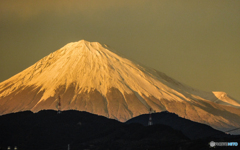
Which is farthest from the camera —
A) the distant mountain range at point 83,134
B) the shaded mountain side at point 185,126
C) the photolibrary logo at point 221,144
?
the shaded mountain side at point 185,126

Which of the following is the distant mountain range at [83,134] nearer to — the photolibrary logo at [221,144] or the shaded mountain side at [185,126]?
the photolibrary logo at [221,144]

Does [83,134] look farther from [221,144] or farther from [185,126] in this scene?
[185,126]

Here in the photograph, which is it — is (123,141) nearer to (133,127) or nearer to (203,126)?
(133,127)

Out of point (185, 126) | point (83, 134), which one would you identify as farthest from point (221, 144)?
point (185, 126)

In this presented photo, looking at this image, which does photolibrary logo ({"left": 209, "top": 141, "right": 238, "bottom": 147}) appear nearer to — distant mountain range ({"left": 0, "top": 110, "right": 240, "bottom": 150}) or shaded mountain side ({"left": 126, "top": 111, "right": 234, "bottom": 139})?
distant mountain range ({"left": 0, "top": 110, "right": 240, "bottom": 150})

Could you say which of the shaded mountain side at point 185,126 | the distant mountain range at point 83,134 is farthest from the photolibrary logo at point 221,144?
the shaded mountain side at point 185,126

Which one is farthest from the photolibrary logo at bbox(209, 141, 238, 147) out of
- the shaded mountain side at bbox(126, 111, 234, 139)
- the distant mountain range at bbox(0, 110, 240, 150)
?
the shaded mountain side at bbox(126, 111, 234, 139)

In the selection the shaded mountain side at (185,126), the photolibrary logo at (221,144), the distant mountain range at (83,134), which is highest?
the shaded mountain side at (185,126)

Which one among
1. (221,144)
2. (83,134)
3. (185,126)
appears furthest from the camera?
(185,126)
